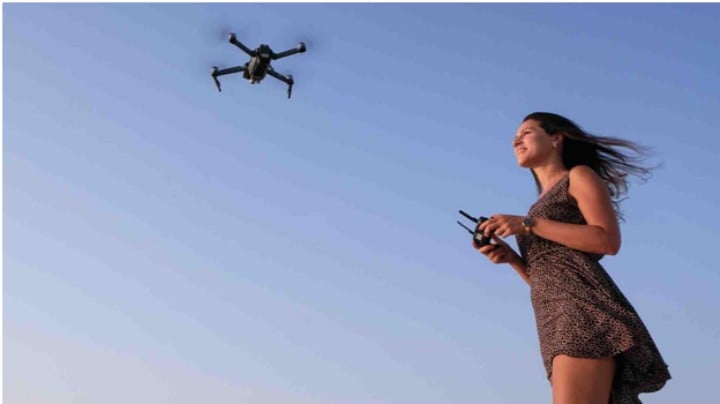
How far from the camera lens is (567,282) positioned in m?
4.70

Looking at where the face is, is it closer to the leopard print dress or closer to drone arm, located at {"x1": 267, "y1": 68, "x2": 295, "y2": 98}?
the leopard print dress

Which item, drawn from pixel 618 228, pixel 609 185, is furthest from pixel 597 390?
pixel 609 185

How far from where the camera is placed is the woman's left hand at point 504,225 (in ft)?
15.6

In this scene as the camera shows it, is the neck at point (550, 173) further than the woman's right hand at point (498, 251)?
Yes

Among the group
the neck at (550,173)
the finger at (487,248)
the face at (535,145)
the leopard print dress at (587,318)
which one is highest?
the face at (535,145)

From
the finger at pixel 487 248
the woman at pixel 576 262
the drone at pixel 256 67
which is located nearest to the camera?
the woman at pixel 576 262

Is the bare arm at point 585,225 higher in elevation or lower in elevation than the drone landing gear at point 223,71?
lower

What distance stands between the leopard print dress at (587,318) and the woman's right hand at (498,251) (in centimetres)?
22

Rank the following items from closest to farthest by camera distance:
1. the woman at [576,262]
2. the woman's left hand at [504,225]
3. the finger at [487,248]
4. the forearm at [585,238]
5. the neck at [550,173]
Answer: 1. the woman at [576,262]
2. the forearm at [585,238]
3. the woman's left hand at [504,225]
4. the finger at [487,248]
5. the neck at [550,173]

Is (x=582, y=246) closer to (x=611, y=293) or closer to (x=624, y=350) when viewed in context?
(x=611, y=293)

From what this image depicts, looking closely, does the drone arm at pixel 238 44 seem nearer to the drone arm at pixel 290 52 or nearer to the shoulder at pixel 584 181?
the drone arm at pixel 290 52

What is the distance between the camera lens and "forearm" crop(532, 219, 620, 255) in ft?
15.2

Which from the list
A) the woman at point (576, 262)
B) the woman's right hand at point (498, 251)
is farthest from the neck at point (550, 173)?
the woman's right hand at point (498, 251)

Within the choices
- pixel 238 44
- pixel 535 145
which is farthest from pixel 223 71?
pixel 535 145
